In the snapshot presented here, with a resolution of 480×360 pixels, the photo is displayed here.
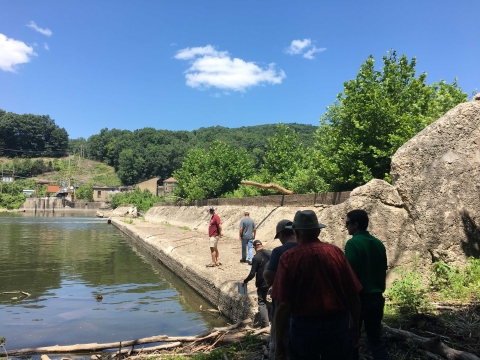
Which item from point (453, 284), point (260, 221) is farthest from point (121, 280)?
point (453, 284)

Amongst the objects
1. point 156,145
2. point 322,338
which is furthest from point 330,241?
point 156,145

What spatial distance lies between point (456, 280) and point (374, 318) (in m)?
4.25

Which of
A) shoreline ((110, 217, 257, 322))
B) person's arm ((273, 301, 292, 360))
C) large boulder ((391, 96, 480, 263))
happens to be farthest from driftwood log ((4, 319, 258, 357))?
large boulder ((391, 96, 480, 263))

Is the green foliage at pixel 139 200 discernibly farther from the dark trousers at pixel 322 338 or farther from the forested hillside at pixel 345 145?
the dark trousers at pixel 322 338

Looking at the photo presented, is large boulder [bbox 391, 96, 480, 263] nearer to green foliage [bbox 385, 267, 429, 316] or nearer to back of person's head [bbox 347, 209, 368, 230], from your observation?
green foliage [bbox 385, 267, 429, 316]

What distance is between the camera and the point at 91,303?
1111cm

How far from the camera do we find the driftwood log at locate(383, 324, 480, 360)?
13.8 feet

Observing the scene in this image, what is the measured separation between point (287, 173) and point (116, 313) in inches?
1037

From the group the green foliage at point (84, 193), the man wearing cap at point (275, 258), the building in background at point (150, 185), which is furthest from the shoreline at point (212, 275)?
the green foliage at point (84, 193)

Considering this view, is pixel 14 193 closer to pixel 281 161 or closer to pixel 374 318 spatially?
pixel 281 161

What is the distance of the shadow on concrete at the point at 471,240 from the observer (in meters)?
7.95

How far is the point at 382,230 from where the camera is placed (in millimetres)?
8422

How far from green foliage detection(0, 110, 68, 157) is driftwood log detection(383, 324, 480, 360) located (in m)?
177

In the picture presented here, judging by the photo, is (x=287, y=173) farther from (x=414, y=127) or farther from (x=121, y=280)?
(x=121, y=280)
